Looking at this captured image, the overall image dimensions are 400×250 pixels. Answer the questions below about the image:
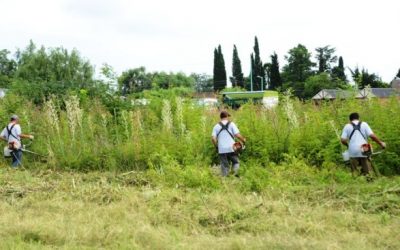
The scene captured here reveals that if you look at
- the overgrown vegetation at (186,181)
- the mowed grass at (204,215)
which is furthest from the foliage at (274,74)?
the mowed grass at (204,215)

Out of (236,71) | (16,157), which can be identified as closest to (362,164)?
(16,157)

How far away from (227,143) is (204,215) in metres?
4.50

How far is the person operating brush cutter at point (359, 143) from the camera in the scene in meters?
10.1

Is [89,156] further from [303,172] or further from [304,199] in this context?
[304,199]

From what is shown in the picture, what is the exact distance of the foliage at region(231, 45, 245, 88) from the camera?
89031 millimetres

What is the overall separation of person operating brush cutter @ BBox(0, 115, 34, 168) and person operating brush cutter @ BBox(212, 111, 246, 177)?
228 inches

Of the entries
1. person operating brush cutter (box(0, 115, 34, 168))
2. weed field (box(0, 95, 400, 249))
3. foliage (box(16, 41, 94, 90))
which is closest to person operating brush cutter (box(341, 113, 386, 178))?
weed field (box(0, 95, 400, 249))

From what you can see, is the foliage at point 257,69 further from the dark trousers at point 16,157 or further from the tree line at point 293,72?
the dark trousers at point 16,157

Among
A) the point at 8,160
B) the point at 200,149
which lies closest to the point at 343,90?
the point at 200,149

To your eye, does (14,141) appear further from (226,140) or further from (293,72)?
(293,72)

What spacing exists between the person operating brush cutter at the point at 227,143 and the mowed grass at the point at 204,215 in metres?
1.60

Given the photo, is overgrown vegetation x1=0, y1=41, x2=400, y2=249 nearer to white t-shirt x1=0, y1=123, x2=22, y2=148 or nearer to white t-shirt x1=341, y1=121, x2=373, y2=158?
white t-shirt x1=341, y1=121, x2=373, y2=158

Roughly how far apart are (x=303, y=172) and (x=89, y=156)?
5.88 m

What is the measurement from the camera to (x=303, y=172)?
32.8 feet
